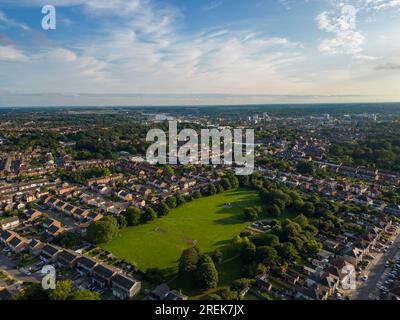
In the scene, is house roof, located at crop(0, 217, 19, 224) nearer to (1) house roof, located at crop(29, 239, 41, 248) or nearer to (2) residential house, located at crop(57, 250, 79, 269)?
(1) house roof, located at crop(29, 239, 41, 248)

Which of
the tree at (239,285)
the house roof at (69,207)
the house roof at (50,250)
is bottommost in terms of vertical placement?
the tree at (239,285)

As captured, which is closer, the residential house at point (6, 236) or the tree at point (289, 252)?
the tree at point (289, 252)

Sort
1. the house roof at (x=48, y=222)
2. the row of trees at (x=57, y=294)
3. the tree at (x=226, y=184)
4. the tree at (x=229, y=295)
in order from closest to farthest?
the row of trees at (x=57, y=294), the tree at (x=229, y=295), the house roof at (x=48, y=222), the tree at (x=226, y=184)

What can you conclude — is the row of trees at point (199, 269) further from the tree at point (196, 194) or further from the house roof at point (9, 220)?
the house roof at point (9, 220)

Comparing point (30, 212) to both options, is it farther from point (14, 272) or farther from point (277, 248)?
point (277, 248)

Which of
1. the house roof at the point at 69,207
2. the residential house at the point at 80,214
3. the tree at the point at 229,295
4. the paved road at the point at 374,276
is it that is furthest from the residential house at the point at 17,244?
the paved road at the point at 374,276

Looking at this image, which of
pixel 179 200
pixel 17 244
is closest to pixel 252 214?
pixel 179 200

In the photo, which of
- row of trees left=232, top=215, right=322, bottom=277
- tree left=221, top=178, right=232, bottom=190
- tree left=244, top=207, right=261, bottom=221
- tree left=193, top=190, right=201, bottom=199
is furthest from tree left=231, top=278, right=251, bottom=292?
tree left=221, top=178, right=232, bottom=190
